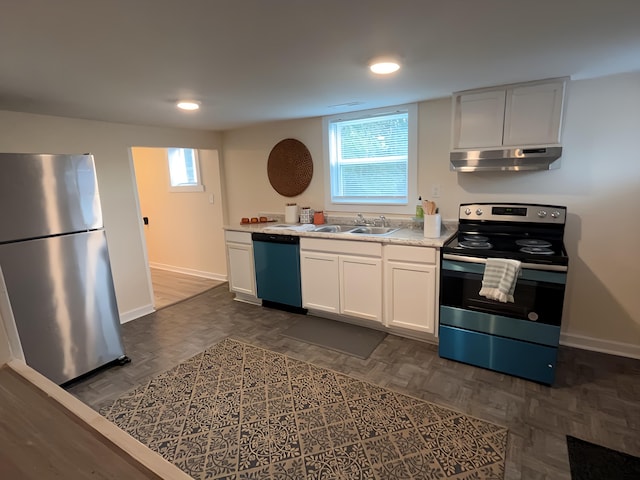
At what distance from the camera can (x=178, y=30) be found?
4.71 ft

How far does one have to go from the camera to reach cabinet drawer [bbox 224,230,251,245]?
152 inches

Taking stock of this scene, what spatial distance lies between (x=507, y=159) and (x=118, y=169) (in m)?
3.71

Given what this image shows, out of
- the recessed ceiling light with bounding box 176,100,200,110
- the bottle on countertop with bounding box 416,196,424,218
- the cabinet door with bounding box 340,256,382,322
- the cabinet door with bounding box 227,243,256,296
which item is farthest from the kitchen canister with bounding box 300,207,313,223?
the recessed ceiling light with bounding box 176,100,200,110

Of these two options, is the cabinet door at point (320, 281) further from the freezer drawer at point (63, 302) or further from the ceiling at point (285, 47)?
the freezer drawer at point (63, 302)

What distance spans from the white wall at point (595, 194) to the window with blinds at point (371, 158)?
1.30ft

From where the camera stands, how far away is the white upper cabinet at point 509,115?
2.41 m

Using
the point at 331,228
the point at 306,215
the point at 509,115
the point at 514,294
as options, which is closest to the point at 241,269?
the point at 306,215

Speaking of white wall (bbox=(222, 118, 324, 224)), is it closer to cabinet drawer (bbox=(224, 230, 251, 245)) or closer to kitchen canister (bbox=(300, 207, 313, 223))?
kitchen canister (bbox=(300, 207, 313, 223))

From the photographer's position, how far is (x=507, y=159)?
259cm

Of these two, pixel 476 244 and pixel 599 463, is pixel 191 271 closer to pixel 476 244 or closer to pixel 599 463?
pixel 476 244

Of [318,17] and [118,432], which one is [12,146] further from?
[118,432]

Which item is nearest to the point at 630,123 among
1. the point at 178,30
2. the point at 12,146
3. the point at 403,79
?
the point at 403,79

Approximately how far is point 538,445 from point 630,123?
227 cm

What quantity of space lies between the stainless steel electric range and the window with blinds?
0.83 meters
